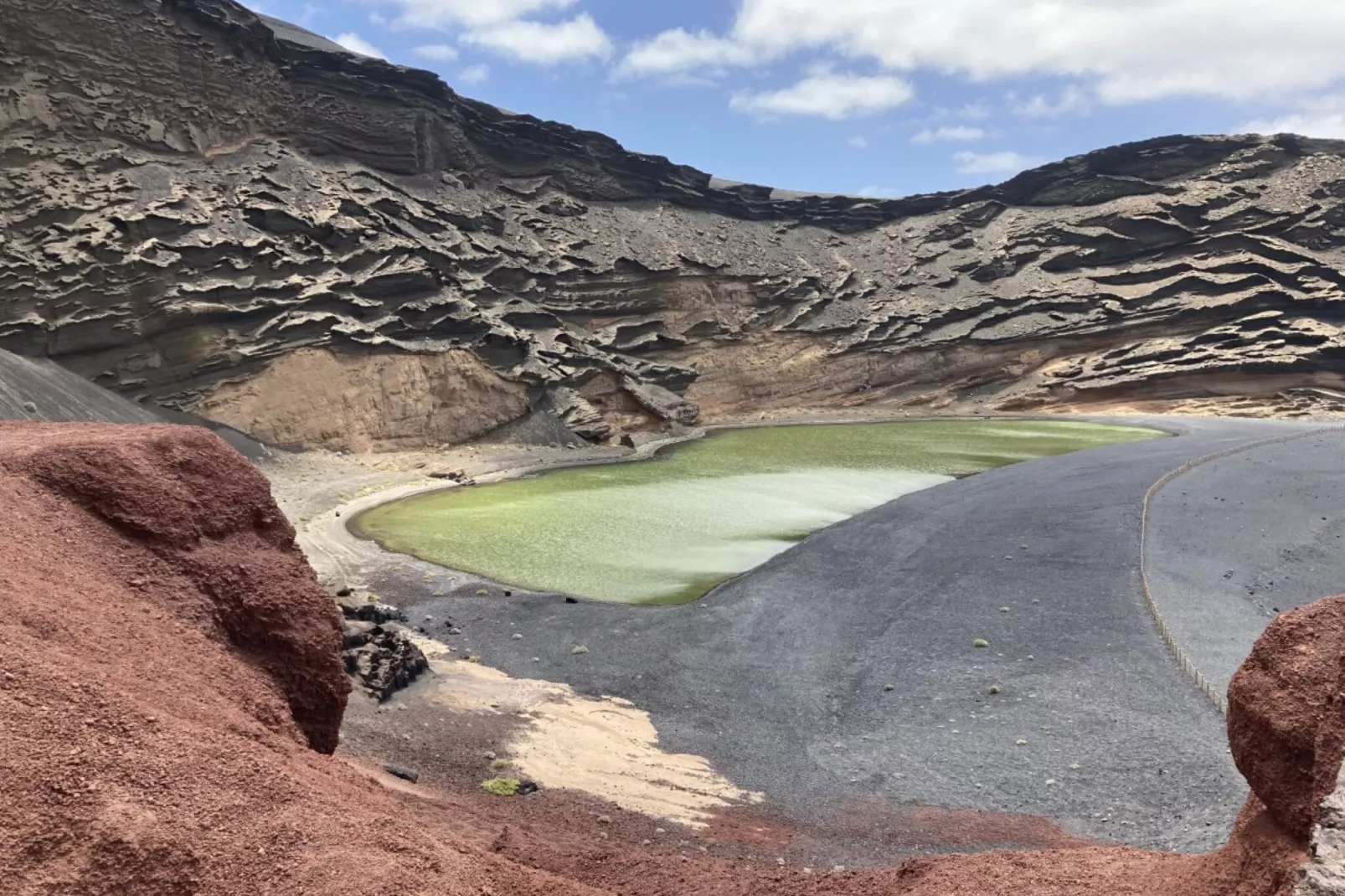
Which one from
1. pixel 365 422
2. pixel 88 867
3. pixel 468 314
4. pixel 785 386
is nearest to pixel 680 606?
pixel 88 867

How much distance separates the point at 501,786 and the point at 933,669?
663 cm

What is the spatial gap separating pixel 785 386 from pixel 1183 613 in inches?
1758

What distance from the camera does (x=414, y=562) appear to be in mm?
19672

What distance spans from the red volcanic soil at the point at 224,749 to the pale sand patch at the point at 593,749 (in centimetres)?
131

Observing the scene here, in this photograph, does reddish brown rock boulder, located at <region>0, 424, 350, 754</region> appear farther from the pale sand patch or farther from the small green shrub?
the pale sand patch

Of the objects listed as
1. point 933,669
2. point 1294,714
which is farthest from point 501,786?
point 1294,714

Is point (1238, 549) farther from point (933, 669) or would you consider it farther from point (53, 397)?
point (53, 397)

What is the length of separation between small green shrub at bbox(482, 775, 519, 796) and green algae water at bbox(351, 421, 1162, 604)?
26.0 feet

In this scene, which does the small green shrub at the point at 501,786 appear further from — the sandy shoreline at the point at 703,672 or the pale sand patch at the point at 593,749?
the sandy shoreline at the point at 703,672

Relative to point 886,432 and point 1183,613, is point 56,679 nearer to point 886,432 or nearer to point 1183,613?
point 1183,613

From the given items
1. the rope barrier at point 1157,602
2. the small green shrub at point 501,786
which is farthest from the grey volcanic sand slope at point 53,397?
the rope barrier at point 1157,602

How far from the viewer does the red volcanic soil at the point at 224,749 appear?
11.1 ft

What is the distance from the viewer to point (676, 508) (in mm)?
26344

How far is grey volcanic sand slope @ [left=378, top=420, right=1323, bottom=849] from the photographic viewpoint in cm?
894
